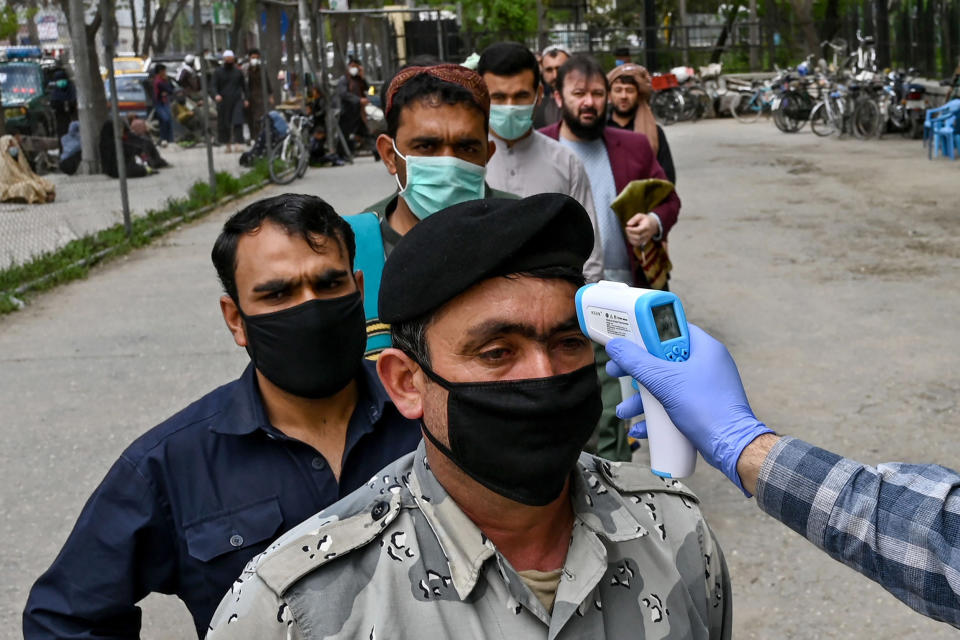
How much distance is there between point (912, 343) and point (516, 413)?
20.5 ft

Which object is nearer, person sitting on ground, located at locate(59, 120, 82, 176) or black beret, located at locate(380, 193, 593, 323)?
black beret, located at locate(380, 193, 593, 323)

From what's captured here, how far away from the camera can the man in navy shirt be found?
230 cm

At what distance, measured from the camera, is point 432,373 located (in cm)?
187

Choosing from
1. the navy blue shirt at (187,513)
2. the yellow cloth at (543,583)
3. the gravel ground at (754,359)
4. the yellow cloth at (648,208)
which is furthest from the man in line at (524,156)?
the yellow cloth at (543,583)

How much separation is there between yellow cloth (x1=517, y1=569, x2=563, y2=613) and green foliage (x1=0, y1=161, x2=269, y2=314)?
848 cm

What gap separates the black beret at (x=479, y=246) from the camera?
5.64 feet

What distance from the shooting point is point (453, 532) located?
5.76ft

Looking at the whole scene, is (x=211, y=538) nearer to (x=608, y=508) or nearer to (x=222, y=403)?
(x=222, y=403)

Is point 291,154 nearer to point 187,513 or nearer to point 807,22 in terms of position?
point 187,513

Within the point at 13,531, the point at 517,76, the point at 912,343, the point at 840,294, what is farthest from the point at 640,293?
the point at 840,294

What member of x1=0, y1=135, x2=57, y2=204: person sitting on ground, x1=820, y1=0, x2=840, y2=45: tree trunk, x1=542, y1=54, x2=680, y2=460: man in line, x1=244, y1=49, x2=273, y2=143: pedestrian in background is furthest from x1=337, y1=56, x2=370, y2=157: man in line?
x1=820, y1=0, x2=840, y2=45: tree trunk

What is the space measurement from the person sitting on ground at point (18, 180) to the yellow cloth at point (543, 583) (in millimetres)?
13660

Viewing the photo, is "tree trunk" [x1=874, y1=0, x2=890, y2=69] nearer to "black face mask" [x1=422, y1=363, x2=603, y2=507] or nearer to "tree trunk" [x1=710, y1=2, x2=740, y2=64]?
"tree trunk" [x1=710, y1=2, x2=740, y2=64]

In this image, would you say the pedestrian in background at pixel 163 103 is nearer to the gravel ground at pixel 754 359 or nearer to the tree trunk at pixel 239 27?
the tree trunk at pixel 239 27
